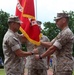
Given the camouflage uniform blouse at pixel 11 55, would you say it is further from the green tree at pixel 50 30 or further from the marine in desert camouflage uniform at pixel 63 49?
the green tree at pixel 50 30

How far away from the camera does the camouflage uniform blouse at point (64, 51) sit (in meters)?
7.79

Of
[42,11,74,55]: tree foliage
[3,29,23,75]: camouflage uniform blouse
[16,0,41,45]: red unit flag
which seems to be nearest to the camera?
[3,29,23,75]: camouflage uniform blouse

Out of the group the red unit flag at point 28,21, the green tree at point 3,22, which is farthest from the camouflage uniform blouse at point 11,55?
the green tree at point 3,22

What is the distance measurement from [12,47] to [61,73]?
3.71 feet

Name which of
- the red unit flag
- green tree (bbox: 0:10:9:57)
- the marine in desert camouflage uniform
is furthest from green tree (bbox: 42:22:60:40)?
the marine in desert camouflage uniform

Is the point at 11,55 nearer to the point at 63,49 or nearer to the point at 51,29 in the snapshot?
the point at 63,49

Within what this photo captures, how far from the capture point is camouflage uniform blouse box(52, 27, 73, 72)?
779cm

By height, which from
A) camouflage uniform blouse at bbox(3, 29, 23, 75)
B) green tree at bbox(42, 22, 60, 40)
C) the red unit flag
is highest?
the red unit flag

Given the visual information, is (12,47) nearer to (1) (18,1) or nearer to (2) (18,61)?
(2) (18,61)

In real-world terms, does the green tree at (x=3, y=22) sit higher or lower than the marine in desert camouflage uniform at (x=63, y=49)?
lower

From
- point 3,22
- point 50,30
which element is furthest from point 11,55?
point 50,30

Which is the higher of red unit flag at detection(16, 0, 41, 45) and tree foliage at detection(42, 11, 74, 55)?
red unit flag at detection(16, 0, 41, 45)

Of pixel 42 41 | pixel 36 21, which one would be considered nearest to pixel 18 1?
pixel 36 21

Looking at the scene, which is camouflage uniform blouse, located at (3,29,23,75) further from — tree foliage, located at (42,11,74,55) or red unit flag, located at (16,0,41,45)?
tree foliage, located at (42,11,74,55)
